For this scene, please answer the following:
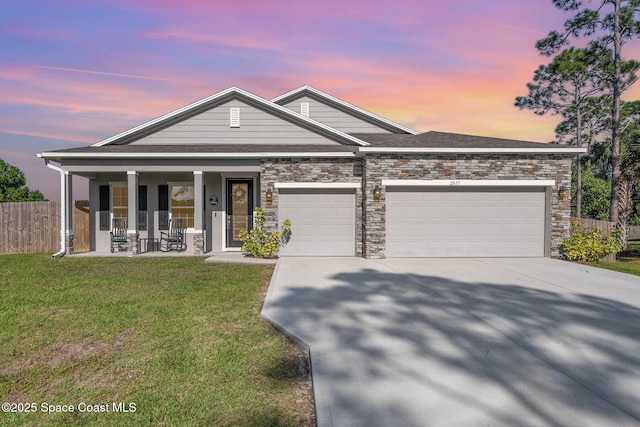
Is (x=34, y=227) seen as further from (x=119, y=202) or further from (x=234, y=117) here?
(x=234, y=117)

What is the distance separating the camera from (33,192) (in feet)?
90.1

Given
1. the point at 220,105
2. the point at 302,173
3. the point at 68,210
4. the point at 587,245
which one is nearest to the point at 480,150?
the point at 587,245

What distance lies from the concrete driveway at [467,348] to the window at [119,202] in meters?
7.91

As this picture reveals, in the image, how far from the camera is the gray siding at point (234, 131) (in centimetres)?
1255

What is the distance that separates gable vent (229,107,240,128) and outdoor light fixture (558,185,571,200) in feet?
34.7

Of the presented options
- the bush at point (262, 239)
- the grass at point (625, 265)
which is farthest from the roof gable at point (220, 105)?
the grass at point (625, 265)

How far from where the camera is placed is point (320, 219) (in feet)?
37.0

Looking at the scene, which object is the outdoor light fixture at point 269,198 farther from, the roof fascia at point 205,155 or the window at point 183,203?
the window at point 183,203

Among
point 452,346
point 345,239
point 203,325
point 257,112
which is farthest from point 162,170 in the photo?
point 452,346

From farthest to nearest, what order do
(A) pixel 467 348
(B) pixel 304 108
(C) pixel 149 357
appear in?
(B) pixel 304 108 → (A) pixel 467 348 → (C) pixel 149 357

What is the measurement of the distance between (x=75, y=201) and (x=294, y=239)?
8.64 m

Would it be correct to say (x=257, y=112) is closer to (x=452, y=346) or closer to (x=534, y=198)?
(x=534, y=198)

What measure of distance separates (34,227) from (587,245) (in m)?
18.8

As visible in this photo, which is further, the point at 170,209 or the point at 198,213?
the point at 170,209
